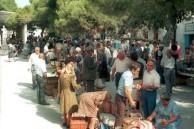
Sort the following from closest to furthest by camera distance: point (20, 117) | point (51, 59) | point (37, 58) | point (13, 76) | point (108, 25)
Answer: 1. point (20, 117)
2. point (37, 58)
3. point (13, 76)
4. point (51, 59)
5. point (108, 25)

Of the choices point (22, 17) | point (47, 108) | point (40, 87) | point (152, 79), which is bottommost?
point (47, 108)

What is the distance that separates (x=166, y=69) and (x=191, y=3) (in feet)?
13.8

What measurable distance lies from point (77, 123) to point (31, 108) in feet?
11.1

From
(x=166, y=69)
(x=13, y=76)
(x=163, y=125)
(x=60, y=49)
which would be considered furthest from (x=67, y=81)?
(x=60, y=49)

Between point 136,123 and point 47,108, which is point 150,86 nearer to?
point 136,123

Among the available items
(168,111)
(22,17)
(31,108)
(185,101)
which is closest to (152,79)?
(168,111)

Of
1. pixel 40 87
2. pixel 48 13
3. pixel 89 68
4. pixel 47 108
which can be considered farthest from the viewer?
pixel 48 13

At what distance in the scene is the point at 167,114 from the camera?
785cm

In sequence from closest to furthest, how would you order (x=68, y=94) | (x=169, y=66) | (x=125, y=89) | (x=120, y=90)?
(x=125, y=89)
(x=120, y=90)
(x=68, y=94)
(x=169, y=66)

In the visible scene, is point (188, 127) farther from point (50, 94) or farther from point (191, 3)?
point (50, 94)

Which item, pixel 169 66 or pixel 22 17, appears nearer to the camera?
pixel 169 66

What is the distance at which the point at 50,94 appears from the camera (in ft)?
47.6

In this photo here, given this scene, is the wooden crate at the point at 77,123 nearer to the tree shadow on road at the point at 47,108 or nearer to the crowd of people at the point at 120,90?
the crowd of people at the point at 120,90

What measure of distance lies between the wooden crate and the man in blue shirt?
93cm
